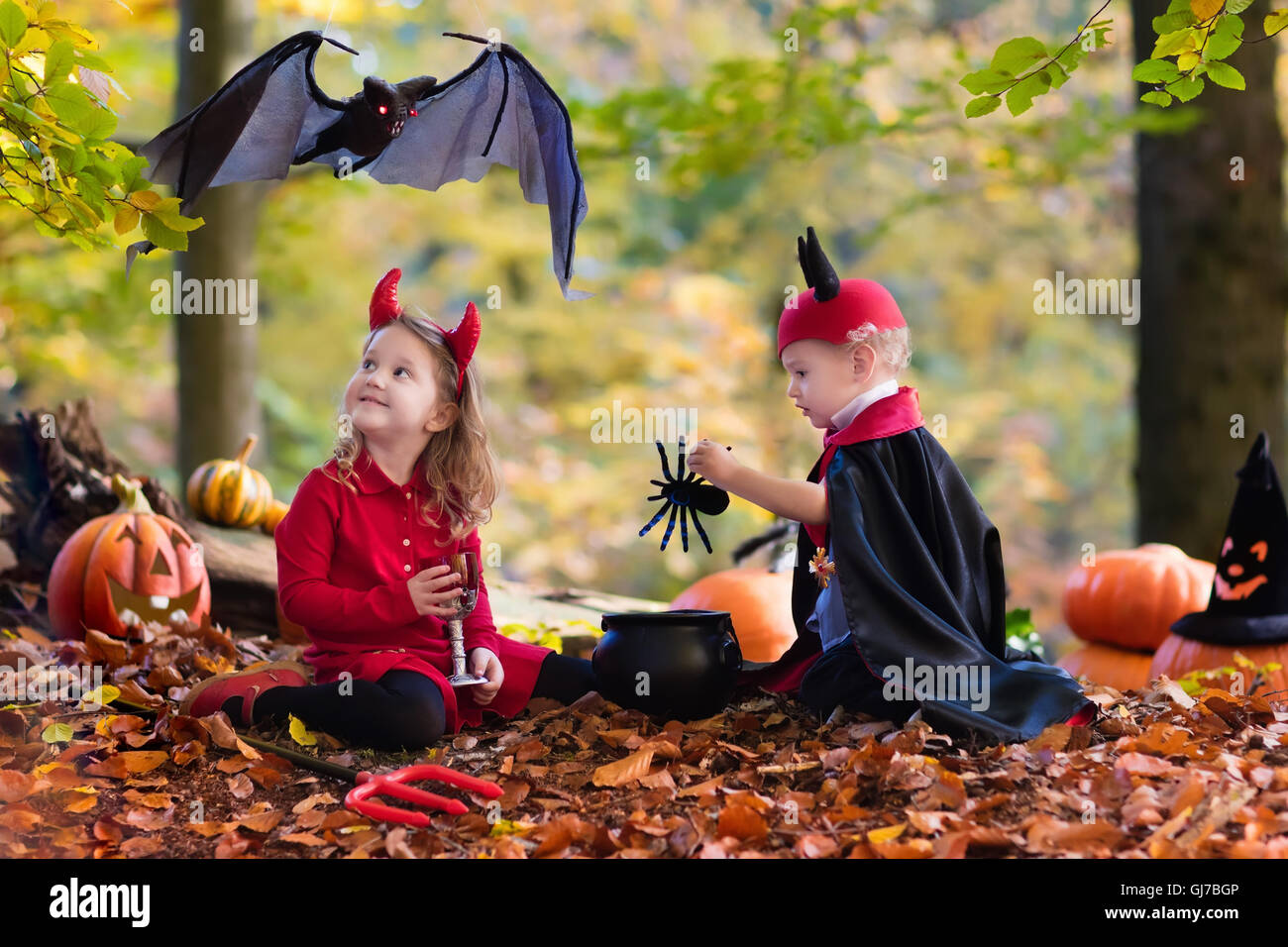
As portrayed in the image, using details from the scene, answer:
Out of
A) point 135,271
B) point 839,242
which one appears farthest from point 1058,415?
point 135,271

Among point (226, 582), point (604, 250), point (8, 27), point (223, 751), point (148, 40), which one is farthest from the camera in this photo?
→ point (604, 250)

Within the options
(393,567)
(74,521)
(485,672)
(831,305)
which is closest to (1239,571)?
(831,305)

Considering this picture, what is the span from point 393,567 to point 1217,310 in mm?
4444

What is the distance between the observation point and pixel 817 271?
2.99 meters

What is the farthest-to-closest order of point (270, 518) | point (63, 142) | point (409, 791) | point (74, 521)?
point (270, 518) → point (74, 521) → point (63, 142) → point (409, 791)

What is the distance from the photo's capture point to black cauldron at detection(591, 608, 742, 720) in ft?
9.88

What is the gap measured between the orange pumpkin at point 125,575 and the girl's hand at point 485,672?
1539 millimetres

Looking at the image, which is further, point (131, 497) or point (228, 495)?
point (228, 495)

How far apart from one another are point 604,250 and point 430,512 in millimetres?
9366

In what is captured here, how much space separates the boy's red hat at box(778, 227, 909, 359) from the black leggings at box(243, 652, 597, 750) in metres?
1.41

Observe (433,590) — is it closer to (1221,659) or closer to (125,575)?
(125,575)

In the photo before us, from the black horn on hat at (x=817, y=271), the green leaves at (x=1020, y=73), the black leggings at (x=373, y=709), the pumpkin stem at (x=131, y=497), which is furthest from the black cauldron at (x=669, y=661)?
the pumpkin stem at (x=131, y=497)
